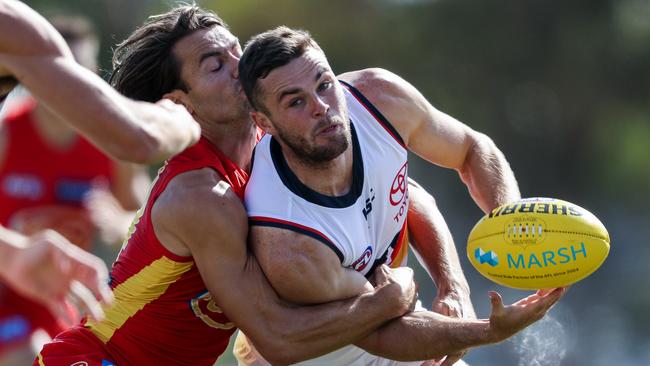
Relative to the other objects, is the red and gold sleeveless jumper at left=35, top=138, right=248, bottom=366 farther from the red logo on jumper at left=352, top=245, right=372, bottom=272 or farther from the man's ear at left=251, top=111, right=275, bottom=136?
the red logo on jumper at left=352, top=245, right=372, bottom=272

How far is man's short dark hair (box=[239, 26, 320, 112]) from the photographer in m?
4.87

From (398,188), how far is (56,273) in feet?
7.01

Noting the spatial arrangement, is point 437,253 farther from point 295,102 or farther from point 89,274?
point 89,274

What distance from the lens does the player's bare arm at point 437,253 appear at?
205 inches

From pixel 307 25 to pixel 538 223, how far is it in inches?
443

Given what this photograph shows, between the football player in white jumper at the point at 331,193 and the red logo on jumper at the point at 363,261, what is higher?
the football player in white jumper at the point at 331,193

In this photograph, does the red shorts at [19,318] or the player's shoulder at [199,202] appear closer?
the player's shoulder at [199,202]

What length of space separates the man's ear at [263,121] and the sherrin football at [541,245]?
1015 mm

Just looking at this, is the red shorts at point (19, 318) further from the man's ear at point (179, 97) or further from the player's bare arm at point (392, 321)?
the player's bare arm at point (392, 321)

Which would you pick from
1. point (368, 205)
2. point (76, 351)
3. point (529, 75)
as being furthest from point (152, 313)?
point (529, 75)

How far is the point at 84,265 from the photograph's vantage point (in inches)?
137

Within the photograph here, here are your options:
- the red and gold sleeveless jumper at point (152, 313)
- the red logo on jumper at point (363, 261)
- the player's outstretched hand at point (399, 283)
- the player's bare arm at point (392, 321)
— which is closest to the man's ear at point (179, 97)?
the red and gold sleeveless jumper at point (152, 313)

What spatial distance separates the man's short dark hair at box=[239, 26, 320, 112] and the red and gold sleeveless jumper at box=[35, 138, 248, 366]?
1.08ft

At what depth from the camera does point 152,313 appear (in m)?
5.07
